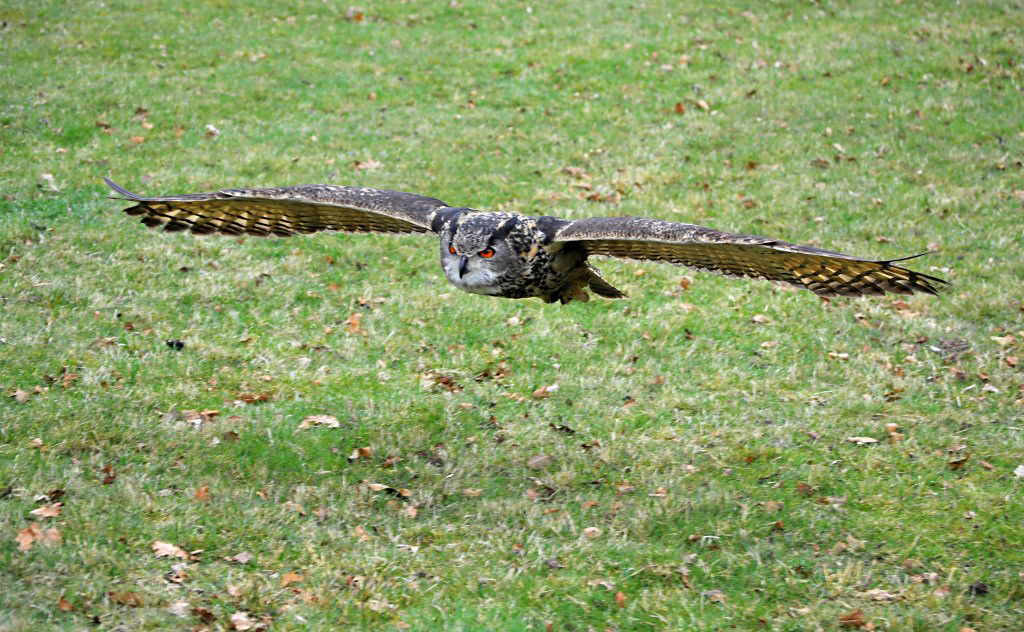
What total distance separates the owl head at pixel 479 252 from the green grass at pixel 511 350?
54.3 inches

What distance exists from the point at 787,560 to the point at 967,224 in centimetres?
684

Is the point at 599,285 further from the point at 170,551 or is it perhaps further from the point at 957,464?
the point at 170,551

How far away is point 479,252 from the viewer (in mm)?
6984

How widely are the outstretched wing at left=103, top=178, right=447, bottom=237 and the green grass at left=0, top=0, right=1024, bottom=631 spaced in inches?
50.1

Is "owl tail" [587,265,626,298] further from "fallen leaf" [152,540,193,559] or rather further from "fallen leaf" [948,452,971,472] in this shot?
"fallen leaf" [152,540,193,559]

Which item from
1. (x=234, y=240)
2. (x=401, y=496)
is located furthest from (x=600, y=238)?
(x=234, y=240)

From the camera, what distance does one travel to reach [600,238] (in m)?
6.54

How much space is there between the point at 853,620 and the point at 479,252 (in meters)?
3.19

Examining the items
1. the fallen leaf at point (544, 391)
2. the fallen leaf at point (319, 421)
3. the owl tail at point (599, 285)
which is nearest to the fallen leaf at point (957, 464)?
the owl tail at point (599, 285)

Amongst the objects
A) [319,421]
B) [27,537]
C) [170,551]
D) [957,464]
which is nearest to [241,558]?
[170,551]

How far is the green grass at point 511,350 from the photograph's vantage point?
6199mm

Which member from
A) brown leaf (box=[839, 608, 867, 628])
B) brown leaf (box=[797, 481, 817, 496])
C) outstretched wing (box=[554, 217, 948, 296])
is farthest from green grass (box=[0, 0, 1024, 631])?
outstretched wing (box=[554, 217, 948, 296])

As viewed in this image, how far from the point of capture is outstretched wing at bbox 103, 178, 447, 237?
727cm

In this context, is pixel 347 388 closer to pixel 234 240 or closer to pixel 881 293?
pixel 234 240
